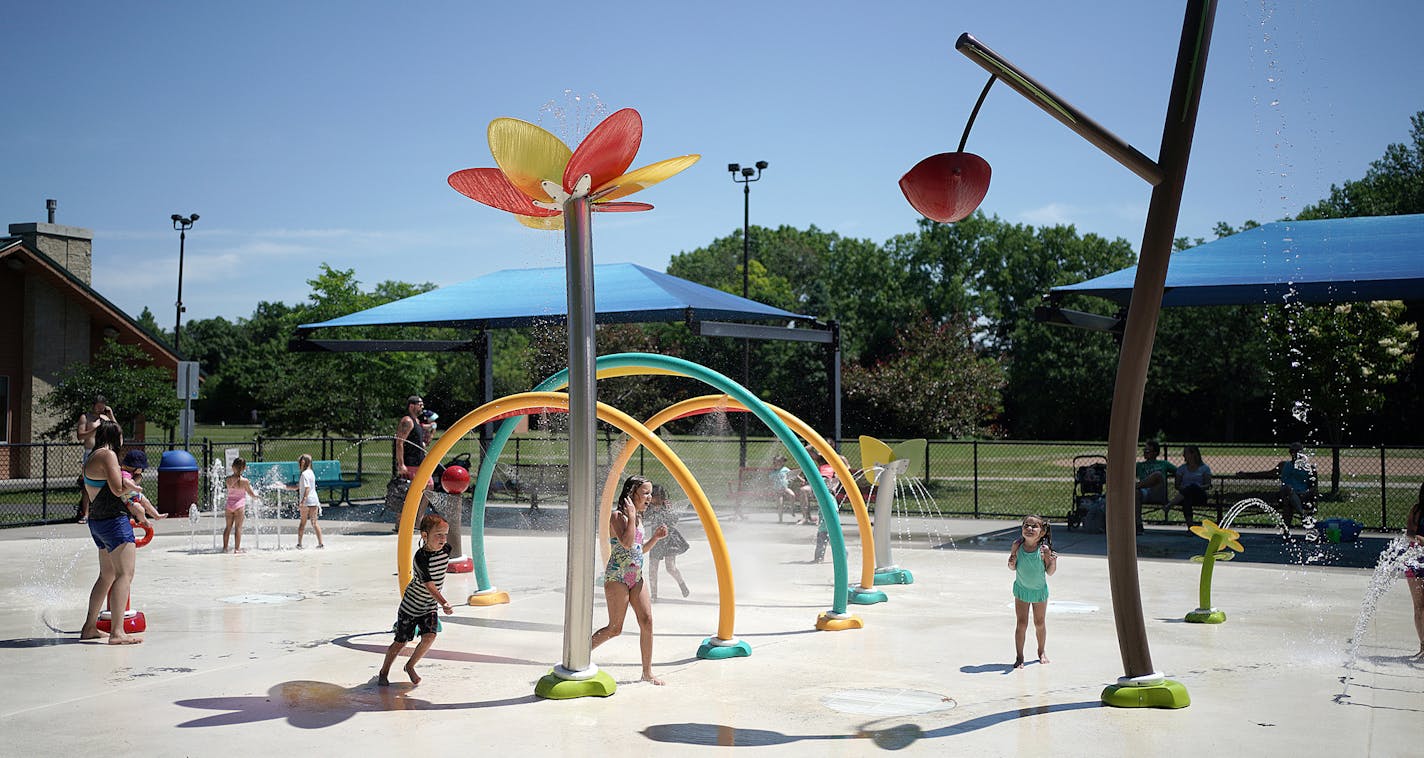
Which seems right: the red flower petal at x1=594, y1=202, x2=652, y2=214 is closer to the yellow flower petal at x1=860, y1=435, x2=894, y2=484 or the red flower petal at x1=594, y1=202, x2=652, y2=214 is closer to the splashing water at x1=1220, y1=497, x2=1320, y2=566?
the yellow flower petal at x1=860, y1=435, x2=894, y2=484

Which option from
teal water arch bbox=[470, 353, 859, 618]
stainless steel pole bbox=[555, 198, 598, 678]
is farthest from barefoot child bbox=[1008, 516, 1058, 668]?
stainless steel pole bbox=[555, 198, 598, 678]

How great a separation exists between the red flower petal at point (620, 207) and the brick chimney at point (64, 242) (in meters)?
27.4

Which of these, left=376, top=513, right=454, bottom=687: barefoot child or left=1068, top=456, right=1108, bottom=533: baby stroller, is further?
left=1068, top=456, right=1108, bottom=533: baby stroller

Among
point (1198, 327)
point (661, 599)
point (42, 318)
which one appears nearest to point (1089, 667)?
point (661, 599)

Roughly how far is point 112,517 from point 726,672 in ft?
15.2

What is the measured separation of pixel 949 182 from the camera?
5.89m

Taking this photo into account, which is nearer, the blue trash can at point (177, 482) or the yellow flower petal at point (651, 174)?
the yellow flower petal at point (651, 174)

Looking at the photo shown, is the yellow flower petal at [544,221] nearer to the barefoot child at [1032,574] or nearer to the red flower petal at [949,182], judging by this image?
the red flower petal at [949,182]

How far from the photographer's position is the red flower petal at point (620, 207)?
22.4ft

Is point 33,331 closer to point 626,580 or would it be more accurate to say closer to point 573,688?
point 626,580

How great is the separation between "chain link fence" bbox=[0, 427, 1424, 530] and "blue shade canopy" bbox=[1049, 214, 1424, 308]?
2.38 metres

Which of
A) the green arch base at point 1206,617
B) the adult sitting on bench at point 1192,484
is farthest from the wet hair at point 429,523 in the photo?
the adult sitting on bench at point 1192,484

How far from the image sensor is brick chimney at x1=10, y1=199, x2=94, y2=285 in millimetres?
29422

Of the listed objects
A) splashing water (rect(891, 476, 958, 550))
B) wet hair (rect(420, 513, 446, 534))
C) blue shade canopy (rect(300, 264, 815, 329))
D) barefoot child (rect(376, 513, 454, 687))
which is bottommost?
splashing water (rect(891, 476, 958, 550))
